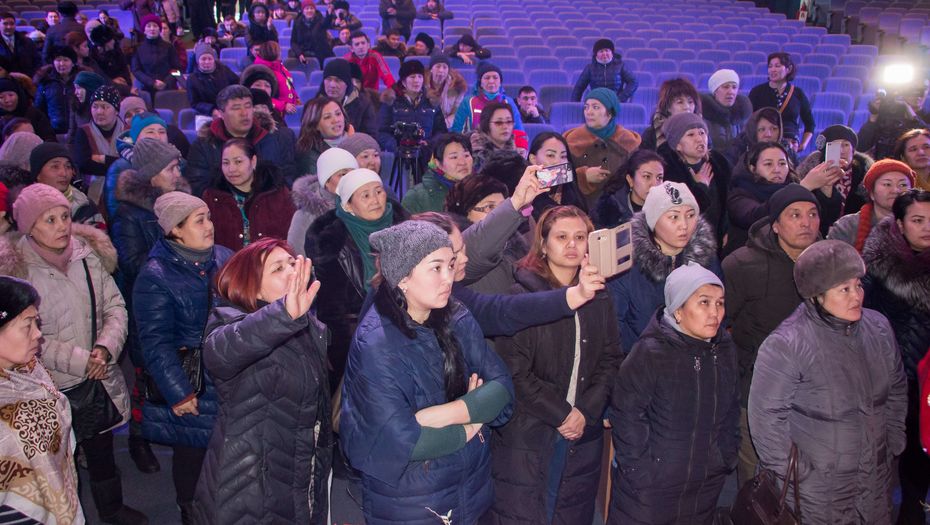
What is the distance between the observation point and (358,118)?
630cm

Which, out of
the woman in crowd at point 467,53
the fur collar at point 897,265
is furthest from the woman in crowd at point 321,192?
the woman in crowd at point 467,53

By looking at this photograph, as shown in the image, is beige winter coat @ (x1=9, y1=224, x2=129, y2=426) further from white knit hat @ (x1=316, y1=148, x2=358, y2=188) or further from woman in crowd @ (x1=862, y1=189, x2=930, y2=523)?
woman in crowd @ (x1=862, y1=189, x2=930, y2=523)

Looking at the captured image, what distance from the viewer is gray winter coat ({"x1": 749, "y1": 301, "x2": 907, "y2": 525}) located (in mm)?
2619

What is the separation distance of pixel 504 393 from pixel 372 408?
42cm

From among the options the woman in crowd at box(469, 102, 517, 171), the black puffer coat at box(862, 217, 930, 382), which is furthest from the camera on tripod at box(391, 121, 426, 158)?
the black puffer coat at box(862, 217, 930, 382)

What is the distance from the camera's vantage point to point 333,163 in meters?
3.78

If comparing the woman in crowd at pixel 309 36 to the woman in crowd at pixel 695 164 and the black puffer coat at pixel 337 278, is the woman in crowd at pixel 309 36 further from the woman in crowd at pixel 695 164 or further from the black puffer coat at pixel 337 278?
the black puffer coat at pixel 337 278

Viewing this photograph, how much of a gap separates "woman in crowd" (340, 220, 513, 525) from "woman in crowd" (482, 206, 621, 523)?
37 centimetres

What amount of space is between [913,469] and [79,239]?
143 inches

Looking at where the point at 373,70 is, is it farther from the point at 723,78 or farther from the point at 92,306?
the point at 92,306

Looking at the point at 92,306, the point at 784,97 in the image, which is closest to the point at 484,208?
the point at 92,306

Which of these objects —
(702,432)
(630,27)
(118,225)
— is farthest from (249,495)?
(630,27)

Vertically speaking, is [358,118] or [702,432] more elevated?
[358,118]

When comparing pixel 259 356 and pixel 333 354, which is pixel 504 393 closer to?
pixel 259 356
